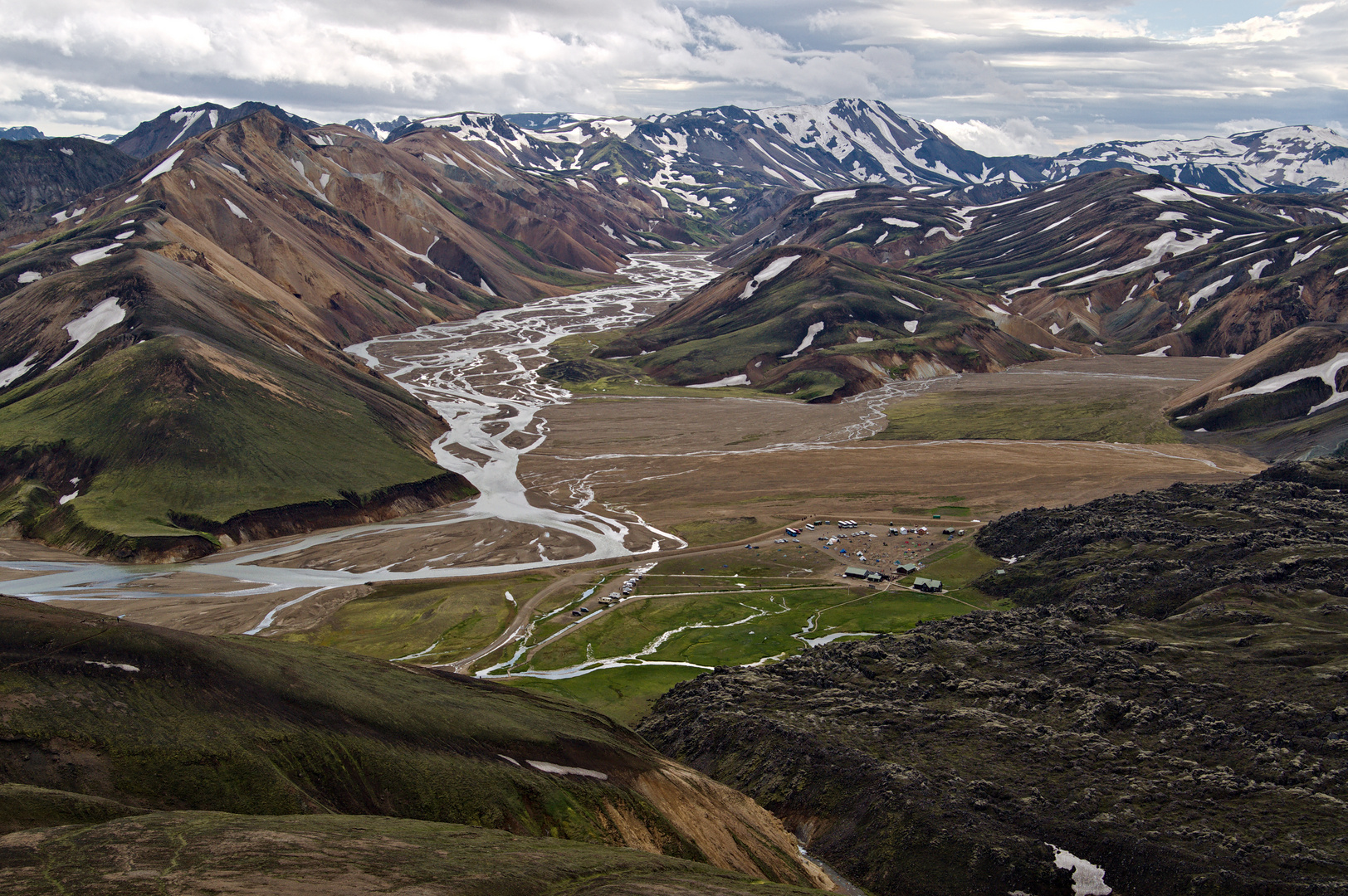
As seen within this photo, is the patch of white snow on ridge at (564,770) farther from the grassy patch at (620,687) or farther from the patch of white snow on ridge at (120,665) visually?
the patch of white snow on ridge at (120,665)

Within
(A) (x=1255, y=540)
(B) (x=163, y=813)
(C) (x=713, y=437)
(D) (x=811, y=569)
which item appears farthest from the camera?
(C) (x=713, y=437)

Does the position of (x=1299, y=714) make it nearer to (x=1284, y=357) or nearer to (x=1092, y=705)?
(x=1092, y=705)


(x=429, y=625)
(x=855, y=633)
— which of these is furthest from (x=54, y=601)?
(x=855, y=633)

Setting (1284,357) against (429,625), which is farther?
(1284,357)

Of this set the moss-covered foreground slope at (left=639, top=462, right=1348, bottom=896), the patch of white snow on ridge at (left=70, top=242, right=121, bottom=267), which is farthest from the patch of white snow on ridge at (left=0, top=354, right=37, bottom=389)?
the moss-covered foreground slope at (left=639, top=462, right=1348, bottom=896)

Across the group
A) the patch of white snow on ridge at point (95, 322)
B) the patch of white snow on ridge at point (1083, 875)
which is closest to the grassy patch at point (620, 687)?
the patch of white snow on ridge at point (1083, 875)

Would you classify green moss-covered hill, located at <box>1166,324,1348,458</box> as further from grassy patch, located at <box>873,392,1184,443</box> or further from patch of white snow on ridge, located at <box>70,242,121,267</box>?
patch of white snow on ridge, located at <box>70,242,121,267</box>

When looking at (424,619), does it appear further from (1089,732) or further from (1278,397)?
(1278,397)
